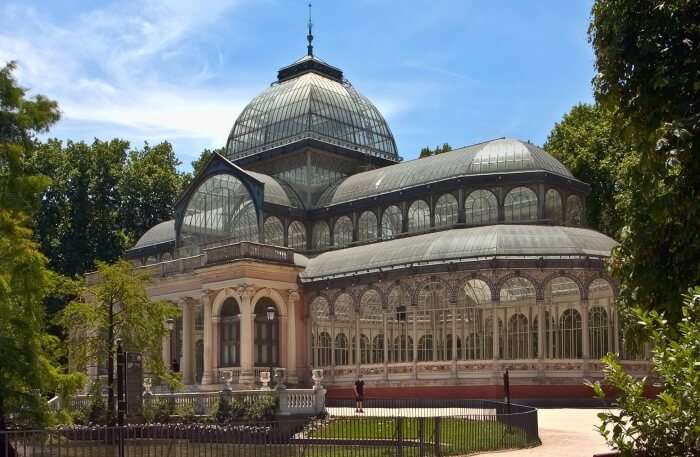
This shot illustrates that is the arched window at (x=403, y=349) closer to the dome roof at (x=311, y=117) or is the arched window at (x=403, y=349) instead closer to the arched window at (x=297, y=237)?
the arched window at (x=297, y=237)

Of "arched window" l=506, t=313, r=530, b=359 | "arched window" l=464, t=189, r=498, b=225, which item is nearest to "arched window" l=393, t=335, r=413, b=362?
"arched window" l=506, t=313, r=530, b=359

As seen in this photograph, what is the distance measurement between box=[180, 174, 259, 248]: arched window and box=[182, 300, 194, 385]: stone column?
472 cm

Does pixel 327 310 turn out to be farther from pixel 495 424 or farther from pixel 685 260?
pixel 685 260

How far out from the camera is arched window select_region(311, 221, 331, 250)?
191 ft

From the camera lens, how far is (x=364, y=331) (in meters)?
51.5

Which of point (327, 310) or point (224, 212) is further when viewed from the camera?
point (224, 212)

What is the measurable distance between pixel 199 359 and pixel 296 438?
2940cm

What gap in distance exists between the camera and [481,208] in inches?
2030

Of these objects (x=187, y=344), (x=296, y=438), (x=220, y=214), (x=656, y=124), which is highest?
(x=220, y=214)

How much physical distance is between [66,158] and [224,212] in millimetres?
26274

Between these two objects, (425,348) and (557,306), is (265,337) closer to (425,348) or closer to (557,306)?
(425,348)

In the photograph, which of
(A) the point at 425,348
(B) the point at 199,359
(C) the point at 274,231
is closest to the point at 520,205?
(A) the point at 425,348

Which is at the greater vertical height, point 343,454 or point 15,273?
point 15,273

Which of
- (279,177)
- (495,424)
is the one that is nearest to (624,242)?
(495,424)
